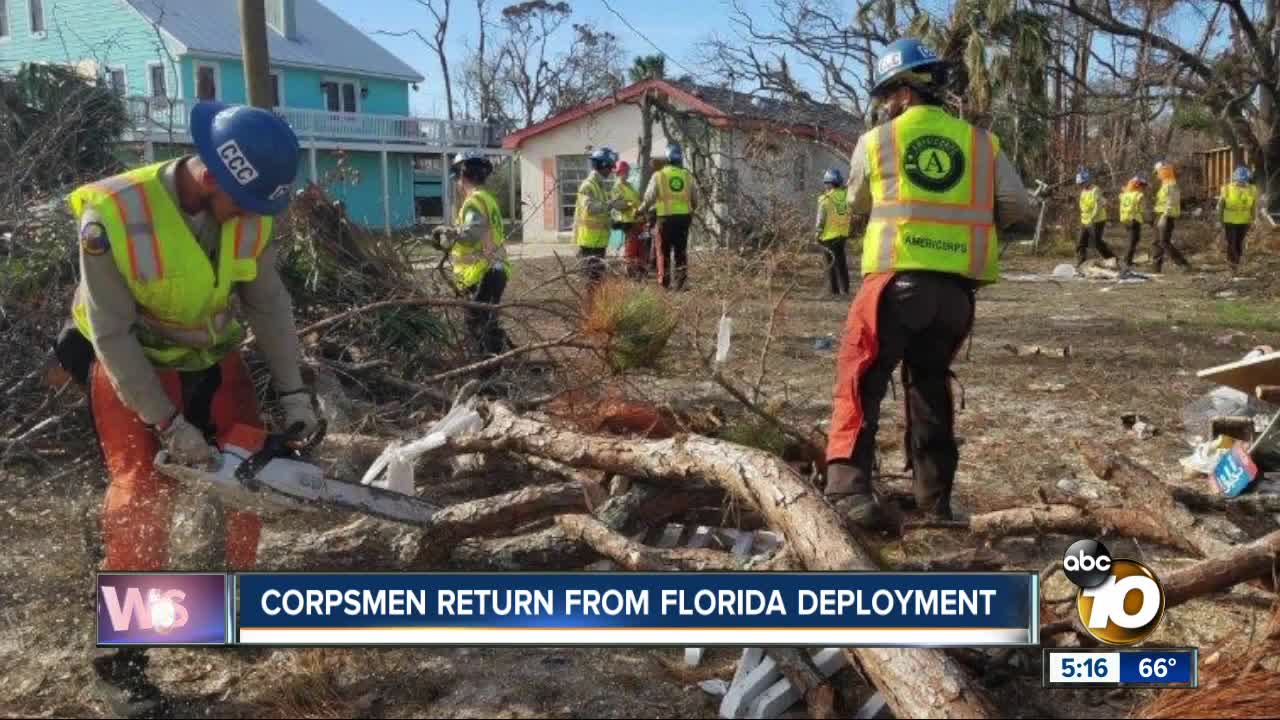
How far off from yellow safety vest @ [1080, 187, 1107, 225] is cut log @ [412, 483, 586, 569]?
14573mm

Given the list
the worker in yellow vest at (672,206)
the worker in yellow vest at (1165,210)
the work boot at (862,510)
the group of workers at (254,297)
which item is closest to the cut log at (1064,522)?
the group of workers at (254,297)

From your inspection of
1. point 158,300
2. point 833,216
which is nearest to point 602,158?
point 833,216

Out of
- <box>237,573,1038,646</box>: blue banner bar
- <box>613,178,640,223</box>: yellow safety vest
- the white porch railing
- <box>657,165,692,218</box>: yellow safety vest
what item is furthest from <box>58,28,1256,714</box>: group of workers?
the white porch railing

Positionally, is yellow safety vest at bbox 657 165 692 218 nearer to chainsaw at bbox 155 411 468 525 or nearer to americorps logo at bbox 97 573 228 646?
chainsaw at bbox 155 411 468 525

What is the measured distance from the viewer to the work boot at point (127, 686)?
285 centimetres

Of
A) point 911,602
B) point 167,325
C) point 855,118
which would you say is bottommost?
point 911,602

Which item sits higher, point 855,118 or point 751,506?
point 855,118

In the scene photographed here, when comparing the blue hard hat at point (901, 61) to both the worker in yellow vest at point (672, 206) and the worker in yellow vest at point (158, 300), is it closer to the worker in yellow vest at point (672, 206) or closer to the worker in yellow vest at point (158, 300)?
the worker in yellow vest at point (158, 300)

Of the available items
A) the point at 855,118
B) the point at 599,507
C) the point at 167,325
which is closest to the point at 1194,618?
the point at 599,507

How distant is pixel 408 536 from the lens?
353cm

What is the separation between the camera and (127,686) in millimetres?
2916

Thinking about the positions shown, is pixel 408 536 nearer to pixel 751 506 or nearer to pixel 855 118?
pixel 751 506

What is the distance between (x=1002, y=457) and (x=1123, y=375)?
8.83 ft

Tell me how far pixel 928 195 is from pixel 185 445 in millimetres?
2425
